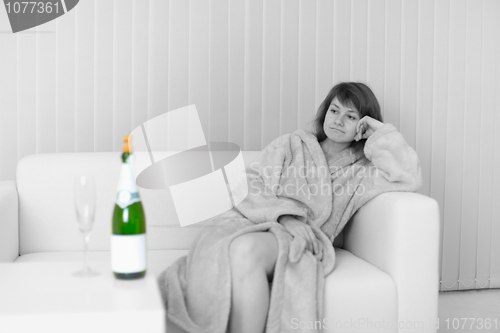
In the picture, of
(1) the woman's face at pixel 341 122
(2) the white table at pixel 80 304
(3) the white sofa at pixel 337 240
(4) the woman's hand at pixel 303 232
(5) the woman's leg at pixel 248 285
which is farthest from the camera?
(1) the woman's face at pixel 341 122

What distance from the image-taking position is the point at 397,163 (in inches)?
83.7

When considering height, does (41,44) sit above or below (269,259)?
above

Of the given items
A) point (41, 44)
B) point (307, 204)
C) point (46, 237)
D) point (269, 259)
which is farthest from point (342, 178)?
point (41, 44)

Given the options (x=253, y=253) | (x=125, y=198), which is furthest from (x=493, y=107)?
(x=125, y=198)

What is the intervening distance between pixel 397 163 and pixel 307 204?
1.28 ft

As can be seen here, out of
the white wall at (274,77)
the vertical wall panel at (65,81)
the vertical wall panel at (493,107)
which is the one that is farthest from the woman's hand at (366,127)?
the vertical wall panel at (65,81)

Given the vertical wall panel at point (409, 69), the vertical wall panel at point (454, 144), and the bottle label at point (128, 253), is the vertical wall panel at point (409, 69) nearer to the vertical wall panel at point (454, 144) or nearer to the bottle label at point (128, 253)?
the vertical wall panel at point (454, 144)

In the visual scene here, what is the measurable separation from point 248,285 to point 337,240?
80 centimetres

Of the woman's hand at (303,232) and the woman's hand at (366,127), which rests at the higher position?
the woman's hand at (366,127)

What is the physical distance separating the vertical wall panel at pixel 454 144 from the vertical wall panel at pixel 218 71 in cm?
126

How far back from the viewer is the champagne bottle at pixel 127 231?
1260 mm

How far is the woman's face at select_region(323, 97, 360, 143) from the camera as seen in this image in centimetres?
230

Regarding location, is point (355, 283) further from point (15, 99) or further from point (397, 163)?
point (15, 99)

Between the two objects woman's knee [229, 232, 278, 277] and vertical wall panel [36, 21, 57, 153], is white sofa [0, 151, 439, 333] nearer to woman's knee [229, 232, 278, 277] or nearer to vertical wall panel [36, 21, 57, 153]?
woman's knee [229, 232, 278, 277]
